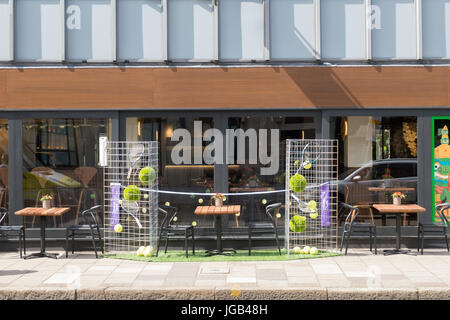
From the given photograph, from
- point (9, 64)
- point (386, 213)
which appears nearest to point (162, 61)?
point (9, 64)

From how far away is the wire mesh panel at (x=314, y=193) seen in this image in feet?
36.9

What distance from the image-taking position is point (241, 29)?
38.8 ft

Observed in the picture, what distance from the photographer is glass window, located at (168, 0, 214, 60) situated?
11.8 meters

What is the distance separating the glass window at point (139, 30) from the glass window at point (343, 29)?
131 inches

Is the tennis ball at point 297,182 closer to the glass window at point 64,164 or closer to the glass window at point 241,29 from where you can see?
the glass window at point 241,29

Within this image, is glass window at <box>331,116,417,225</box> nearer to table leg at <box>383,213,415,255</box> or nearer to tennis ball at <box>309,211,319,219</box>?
table leg at <box>383,213,415,255</box>

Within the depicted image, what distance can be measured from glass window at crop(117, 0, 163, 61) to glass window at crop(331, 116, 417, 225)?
3.94m

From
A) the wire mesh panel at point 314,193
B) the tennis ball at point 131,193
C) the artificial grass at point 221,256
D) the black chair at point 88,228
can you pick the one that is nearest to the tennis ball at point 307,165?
the wire mesh panel at point 314,193

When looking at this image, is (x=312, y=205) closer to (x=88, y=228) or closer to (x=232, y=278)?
(x=232, y=278)

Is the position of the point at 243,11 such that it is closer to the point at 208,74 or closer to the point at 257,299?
the point at 208,74

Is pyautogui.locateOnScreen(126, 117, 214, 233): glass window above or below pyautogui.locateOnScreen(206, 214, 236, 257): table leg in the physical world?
above

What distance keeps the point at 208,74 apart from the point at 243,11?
1461mm

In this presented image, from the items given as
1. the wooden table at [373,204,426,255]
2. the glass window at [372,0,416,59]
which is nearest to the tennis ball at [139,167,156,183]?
the wooden table at [373,204,426,255]

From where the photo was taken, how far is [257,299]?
25.7 ft
